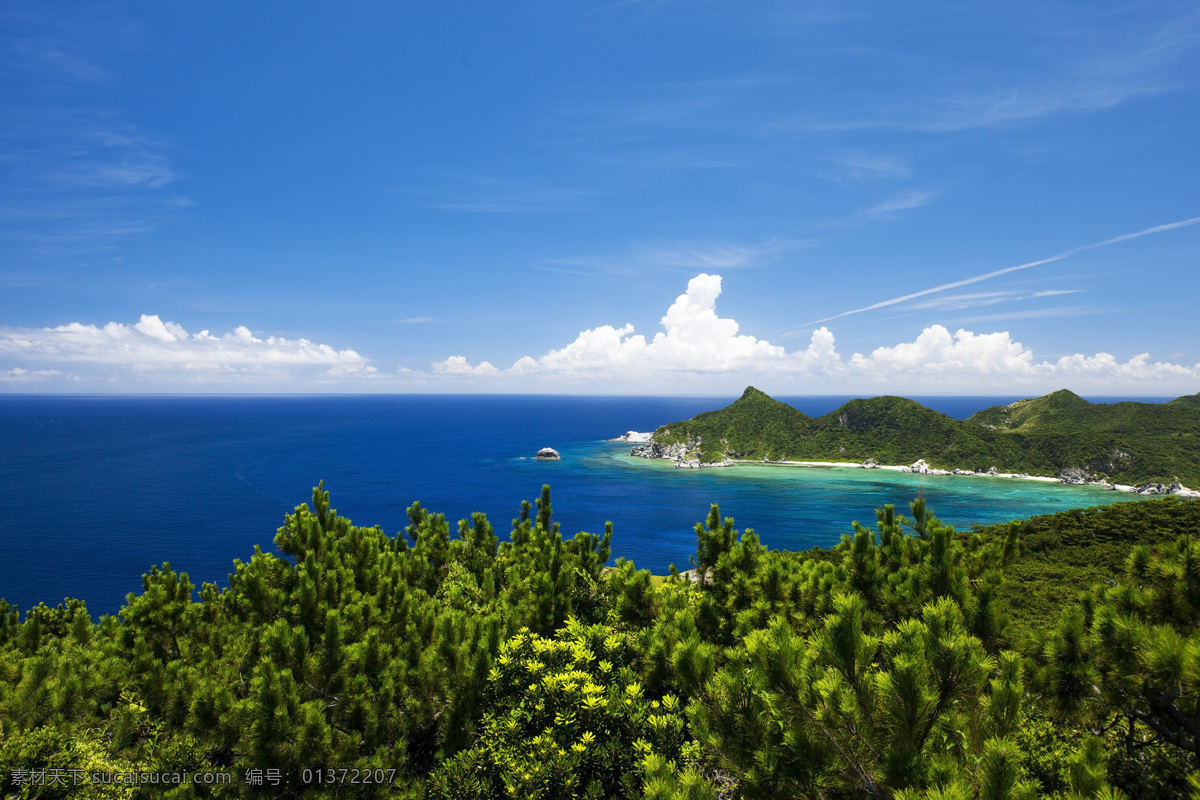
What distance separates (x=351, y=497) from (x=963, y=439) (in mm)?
114262

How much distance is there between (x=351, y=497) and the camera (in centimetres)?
6638

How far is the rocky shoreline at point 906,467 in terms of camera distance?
74750mm

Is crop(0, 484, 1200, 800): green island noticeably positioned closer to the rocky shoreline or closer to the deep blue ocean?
the deep blue ocean

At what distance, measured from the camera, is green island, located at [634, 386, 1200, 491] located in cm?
8662

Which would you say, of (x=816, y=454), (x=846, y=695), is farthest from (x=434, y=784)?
(x=816, y=454)

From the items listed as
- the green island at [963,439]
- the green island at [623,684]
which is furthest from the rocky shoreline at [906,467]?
the green island at [623,684]

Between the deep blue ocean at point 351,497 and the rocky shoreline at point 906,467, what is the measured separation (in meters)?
4.12

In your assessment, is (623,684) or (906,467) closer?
(623,684)

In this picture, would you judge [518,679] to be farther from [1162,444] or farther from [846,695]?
[1162,444]

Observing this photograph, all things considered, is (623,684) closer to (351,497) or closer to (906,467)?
(351,497)

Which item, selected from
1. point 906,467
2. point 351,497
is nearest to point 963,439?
point 906,467

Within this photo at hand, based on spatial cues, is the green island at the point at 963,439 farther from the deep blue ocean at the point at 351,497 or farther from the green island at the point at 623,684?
the green island at the point at 623,684

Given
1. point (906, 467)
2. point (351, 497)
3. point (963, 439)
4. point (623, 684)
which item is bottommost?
point (351, 497)

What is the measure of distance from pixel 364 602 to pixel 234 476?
8641cm
